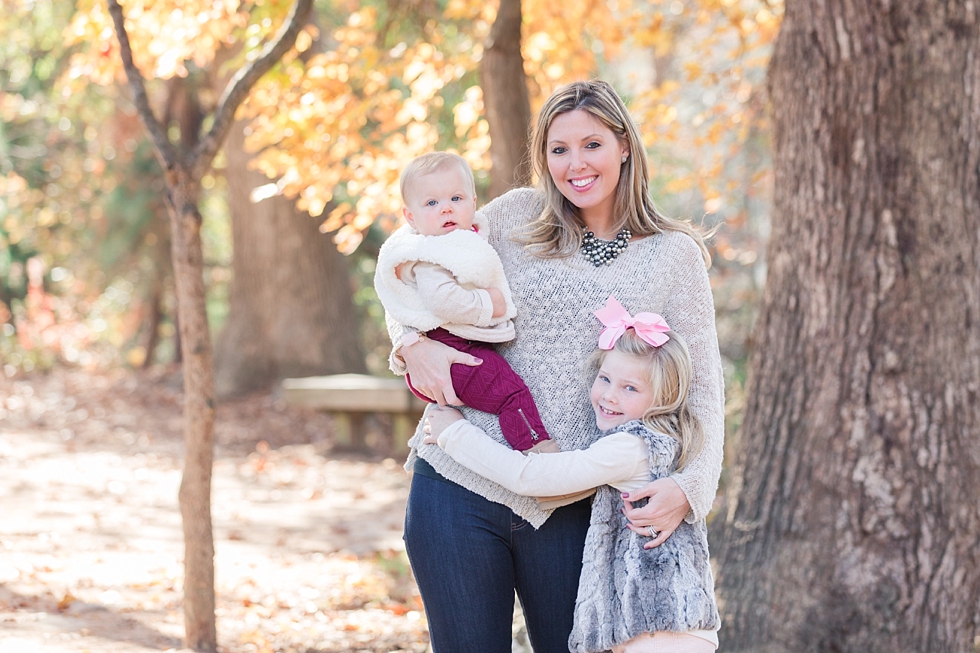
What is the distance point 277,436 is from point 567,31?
14.8 ft

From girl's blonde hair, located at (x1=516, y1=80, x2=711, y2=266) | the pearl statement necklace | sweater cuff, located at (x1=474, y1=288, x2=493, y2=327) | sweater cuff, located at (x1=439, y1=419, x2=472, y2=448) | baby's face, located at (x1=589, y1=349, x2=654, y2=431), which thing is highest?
girl's blonde hair, located at (x1=516, y1=80, x2=711, y2=266)

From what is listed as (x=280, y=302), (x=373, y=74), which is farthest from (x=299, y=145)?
(x=280, y=302)

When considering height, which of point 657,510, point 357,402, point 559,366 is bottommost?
point 357,402

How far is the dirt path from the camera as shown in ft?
12.9

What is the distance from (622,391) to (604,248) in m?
0.38

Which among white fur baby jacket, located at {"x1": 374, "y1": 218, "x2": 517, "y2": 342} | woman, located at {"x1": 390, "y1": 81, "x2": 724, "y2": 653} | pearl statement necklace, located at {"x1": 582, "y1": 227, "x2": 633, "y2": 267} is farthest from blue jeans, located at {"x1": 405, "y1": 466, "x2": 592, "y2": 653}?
pearl statement necklace, located at {"x1": 582, "y1": 227, "x2": 633, "y2": 267}

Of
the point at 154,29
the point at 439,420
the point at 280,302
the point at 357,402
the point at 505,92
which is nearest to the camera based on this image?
the point at 439,420

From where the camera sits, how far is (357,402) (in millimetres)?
7727

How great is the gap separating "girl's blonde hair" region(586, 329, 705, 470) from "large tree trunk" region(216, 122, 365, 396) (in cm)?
→ 767

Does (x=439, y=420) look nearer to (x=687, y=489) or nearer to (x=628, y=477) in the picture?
(x=628, y=477)

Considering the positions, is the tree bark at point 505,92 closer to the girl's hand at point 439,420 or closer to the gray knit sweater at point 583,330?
the gray knit sweater at point 583,330

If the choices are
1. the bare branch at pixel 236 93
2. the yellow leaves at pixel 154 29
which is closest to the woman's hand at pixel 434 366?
the bare branch at pixel 236 93

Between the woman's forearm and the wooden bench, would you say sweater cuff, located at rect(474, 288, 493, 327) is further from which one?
the wooden bench

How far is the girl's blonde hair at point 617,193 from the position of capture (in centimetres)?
225
